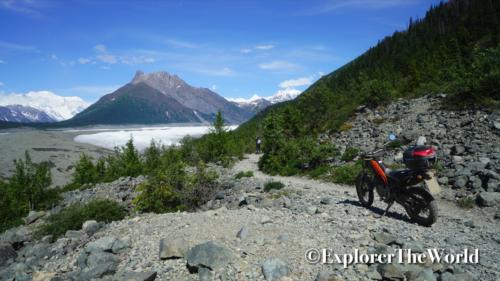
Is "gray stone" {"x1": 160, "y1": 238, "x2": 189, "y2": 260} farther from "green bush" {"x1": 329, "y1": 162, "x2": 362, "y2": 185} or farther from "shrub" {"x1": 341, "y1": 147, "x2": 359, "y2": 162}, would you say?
"shrub" {"x1": 341, "y1": 147, "x2": 359, "y2": 162}

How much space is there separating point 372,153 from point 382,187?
90cm

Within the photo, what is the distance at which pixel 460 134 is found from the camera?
50.0 feet

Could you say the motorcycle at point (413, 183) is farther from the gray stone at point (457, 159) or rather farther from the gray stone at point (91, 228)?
the gray stone at point (91, 228)

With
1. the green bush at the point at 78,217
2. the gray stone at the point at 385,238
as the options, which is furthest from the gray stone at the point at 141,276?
the green bush at the point at 78,217

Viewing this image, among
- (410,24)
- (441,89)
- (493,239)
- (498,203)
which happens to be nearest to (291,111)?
(441,89)

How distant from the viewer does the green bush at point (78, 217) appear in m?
11.4

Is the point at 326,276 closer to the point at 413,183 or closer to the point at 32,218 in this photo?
the point at 413,183

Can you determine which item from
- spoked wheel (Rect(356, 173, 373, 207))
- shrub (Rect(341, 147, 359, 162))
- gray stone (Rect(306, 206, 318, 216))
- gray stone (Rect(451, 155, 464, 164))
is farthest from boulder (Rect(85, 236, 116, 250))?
shrub (Rect(341, 147, 359, 162))

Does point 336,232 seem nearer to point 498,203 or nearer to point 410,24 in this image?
point 498,203

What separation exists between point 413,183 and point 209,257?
494cm

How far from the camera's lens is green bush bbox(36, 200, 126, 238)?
450 inches

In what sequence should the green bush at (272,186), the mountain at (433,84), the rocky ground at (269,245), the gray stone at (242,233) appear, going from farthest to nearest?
1. the mountain at (433,84)
2. the green bush at (272,186)
3. the gray stone at (242,233)
4. the rocky ground at (269,245)

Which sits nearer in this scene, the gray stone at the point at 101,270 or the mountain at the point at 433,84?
the gray stone at the point at 101,270

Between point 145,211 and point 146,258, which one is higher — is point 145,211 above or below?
below
